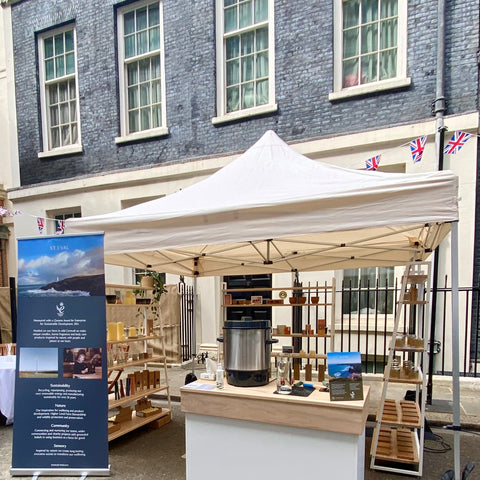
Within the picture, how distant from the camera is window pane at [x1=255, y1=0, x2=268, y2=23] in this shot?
Answer: 6.59 m

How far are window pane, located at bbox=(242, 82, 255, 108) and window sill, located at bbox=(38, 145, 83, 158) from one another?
4005 mm

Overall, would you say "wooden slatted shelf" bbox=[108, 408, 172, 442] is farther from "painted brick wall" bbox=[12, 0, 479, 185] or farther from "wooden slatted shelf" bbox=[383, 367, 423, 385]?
"painted brick wall" bbox=[12, 0, 479, 185]

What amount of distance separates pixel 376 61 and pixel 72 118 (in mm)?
6851

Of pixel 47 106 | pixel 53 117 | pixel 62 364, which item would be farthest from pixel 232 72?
pixel 62 364

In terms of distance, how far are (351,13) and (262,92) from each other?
6.45 ft

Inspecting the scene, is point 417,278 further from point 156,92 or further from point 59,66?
point 59,66

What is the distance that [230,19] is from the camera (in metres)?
6.88

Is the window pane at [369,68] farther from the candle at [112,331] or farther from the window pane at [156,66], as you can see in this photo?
the candle at [112,331]

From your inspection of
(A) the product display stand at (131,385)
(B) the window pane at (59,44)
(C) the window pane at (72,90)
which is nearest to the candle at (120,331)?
(A) the product display stand at (131,385)

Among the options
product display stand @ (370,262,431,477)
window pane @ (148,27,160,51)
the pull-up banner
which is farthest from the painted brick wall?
the pull-up banner

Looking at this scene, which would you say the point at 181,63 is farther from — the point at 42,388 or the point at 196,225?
the point at 42,388

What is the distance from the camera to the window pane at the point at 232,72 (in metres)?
6.97

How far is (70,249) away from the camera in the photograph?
319cm

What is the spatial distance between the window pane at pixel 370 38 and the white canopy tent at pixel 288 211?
3681mm
